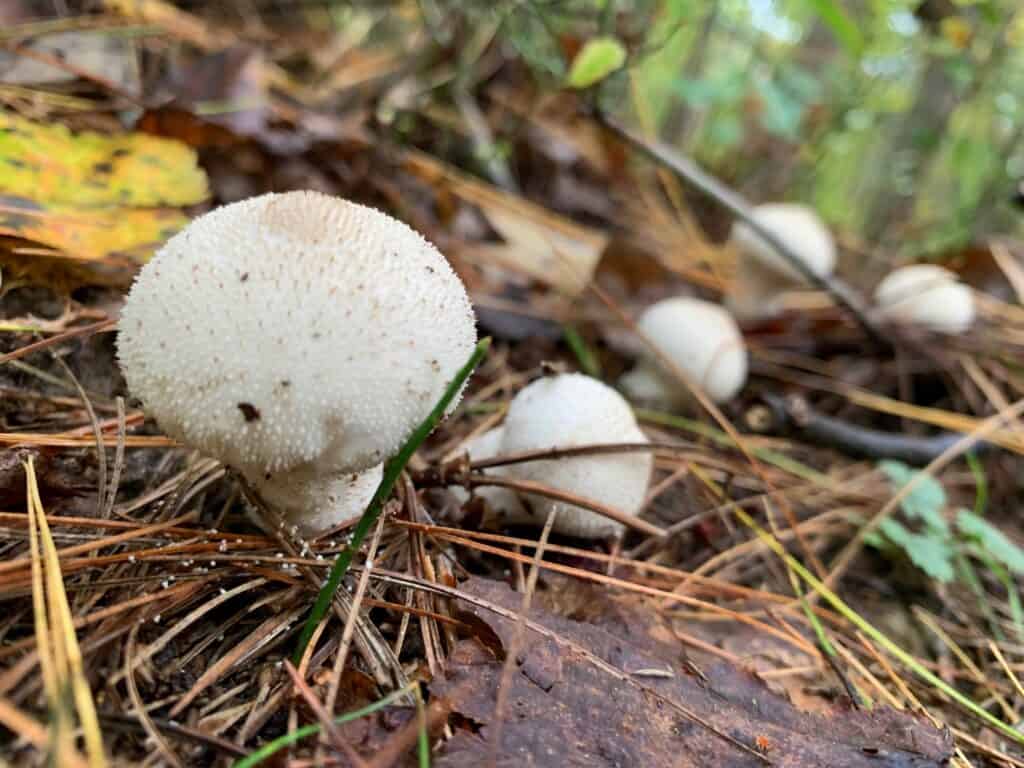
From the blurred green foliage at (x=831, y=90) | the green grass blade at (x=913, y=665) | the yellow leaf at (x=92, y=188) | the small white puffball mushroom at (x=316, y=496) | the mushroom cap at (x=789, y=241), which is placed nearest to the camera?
the small white puffball mushroom at (x=316, y=496)

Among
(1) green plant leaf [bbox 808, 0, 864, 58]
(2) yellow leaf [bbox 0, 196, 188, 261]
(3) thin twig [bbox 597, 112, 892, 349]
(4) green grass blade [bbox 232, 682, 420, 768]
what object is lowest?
(4) green grass blade [bbox 232, 682, 420, 768]

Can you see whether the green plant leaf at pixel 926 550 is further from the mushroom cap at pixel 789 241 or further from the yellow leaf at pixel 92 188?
the yellow leaf at pixel 92 188

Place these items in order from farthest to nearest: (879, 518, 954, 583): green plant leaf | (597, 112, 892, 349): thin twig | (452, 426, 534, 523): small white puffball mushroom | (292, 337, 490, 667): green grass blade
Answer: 1. (597, 112, 892, 349): thin twig
2. (879, 518, 954, 583): green plant leaf
3. (452, 426, 534, 523): small white puffball mushroom
4. (292, 337, 490, 667): green grass blade

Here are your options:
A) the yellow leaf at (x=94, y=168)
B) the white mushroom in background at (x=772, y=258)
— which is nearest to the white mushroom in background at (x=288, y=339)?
the yellow leaf at (x=94, y=168)

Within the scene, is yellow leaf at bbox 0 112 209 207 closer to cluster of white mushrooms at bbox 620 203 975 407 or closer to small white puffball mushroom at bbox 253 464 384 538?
small white puffball mushroom at bbox 253 464 384 538

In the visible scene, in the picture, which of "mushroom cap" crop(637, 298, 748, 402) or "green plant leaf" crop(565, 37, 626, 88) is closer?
"green plant leaf" crop(565, 37, 626, 88)

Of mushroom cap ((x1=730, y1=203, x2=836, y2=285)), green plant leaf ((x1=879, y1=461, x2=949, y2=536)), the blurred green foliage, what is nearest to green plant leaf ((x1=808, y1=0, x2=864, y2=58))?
the blurred green foliage

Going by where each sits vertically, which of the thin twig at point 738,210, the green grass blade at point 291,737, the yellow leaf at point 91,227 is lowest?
the green grass blade at point 291,737
